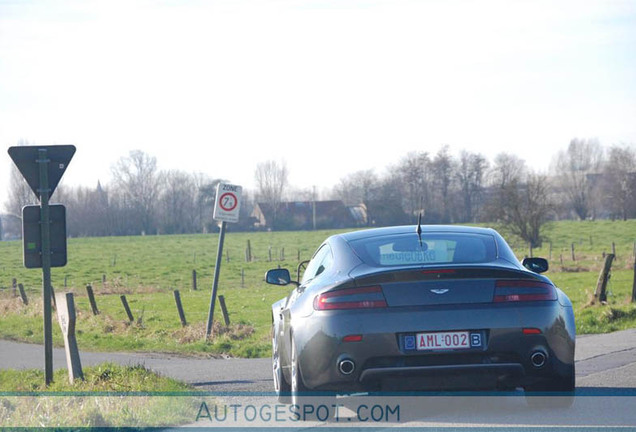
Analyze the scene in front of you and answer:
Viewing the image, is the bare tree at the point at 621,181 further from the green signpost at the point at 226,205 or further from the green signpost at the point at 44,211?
the green signpost at the point at 44,211

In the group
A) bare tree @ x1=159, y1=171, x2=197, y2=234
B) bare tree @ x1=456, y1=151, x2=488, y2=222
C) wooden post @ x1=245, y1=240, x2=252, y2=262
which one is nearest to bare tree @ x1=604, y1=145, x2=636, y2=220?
bare tree @ x1=456, y1=151, x2=488, y2=222

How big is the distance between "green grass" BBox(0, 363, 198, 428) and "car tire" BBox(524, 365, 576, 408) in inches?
111

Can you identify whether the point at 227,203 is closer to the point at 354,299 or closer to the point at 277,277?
the point at 277,277

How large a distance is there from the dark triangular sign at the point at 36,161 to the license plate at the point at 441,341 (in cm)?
521

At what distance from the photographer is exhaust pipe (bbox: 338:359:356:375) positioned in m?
6.55

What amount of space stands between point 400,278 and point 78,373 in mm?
4450

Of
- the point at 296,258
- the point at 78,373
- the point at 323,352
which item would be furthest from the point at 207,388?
the point at 296,258

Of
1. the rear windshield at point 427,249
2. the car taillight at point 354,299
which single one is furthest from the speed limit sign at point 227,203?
the car taillight at point 354,299

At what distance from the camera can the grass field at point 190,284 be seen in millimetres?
18969

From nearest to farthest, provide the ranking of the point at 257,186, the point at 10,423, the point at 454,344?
the point at 454,344 < the point at 10,423 < the point at 257,186

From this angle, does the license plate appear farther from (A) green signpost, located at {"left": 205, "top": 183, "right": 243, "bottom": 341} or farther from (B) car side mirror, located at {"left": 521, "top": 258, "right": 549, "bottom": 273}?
(A) green signpost, located at {"left": 205, "top": 183, "right": 243, "bottom": 341}

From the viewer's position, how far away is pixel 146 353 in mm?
17812

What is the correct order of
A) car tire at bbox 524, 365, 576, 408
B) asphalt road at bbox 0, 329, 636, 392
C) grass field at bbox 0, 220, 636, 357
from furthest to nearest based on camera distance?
grass field at bbox 0, 220, 636, 357 → asphalt road at bbox 0, 329, 636, 392 → car tire at bbox 524, 365, 576, 408

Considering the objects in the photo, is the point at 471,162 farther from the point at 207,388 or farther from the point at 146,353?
the point at 207,388
